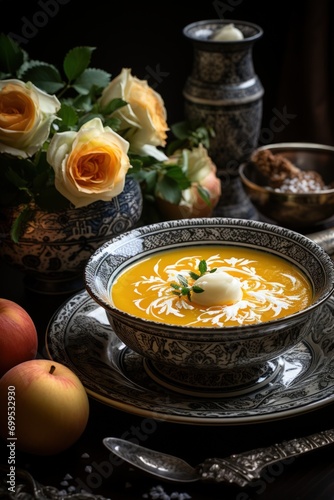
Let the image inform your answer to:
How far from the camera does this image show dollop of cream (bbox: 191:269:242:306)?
117 centimetres

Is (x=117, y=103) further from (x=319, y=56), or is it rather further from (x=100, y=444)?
(x=319, y=56)

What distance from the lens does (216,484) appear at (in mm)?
1029

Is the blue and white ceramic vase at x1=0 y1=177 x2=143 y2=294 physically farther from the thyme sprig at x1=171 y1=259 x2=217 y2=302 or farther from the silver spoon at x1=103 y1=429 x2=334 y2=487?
the silver spoon at x1=103 y1=429 x2=334 y2=487

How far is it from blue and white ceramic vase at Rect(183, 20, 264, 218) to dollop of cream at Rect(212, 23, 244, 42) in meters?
0.03

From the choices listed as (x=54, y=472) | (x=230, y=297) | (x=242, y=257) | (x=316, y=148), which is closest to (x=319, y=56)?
(x=316, y=148)

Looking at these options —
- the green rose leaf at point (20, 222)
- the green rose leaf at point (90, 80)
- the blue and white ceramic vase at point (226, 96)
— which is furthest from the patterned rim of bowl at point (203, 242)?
the blue and white ceramic vase at point (226, 96)

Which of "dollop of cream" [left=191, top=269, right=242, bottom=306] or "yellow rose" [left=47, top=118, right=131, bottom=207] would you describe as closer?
"dollop of cream" [left=191, top=269, right=242, bottom=306]

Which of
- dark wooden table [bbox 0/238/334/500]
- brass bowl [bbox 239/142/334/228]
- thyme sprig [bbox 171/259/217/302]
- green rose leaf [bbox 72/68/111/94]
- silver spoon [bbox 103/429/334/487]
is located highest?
green rose leaf [bbox 72/68/111/94]

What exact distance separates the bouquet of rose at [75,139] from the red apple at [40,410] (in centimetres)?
37

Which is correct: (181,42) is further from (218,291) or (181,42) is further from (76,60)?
(218,291)

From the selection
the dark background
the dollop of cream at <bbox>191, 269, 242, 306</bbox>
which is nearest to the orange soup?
the dollop of cream at <bbox>191, 269, 242, 306</bbox>

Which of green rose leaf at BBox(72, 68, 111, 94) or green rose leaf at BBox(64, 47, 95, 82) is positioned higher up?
green rose leaf at BBox(64, 47, 95, 82)

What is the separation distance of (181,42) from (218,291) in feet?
3.42

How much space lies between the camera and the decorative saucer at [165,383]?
1.08 m
